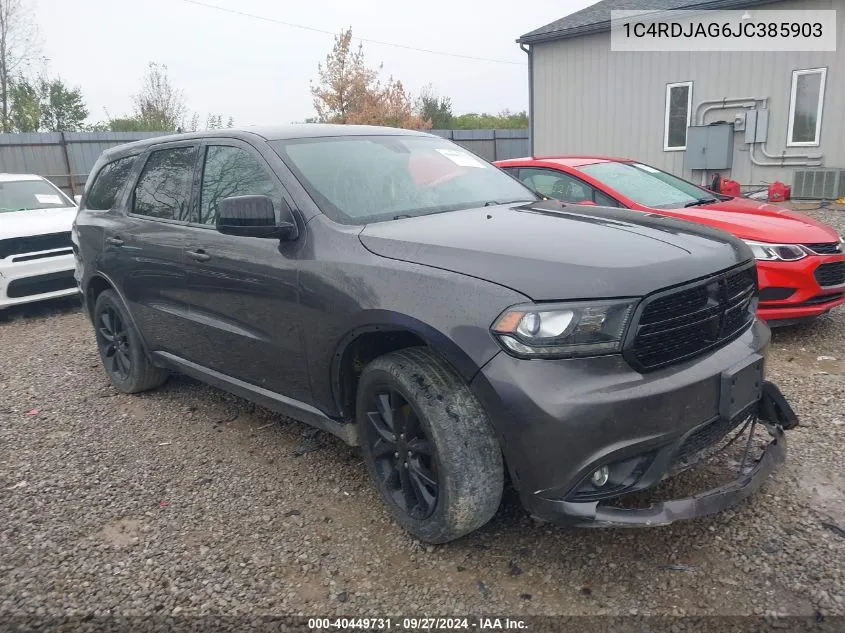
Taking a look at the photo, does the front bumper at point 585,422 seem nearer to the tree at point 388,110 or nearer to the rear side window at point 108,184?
the rear side window at point 108,184

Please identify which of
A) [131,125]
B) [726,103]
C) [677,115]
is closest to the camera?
[726,103]

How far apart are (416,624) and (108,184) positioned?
12.4ft

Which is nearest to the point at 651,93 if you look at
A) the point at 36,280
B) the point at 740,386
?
the point at 36,280

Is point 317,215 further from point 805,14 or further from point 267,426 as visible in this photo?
point 805,14

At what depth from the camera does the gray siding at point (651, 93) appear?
11602mm

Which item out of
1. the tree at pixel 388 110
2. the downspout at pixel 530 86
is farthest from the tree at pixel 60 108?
the downspout at pixel 530 86

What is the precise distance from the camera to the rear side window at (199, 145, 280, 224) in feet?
10.6

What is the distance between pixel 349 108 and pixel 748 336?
2718cm

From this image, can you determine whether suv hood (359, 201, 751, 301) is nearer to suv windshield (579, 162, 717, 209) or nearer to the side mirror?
the side mirror

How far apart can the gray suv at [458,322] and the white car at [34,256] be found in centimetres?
409

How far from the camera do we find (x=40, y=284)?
720cm

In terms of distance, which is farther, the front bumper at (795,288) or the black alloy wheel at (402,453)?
the front bumper at (795,288)

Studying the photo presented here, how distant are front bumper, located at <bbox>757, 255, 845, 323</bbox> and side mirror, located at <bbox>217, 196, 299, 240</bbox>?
3.43m

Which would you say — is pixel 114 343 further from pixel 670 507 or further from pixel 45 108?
pixel 45 108
